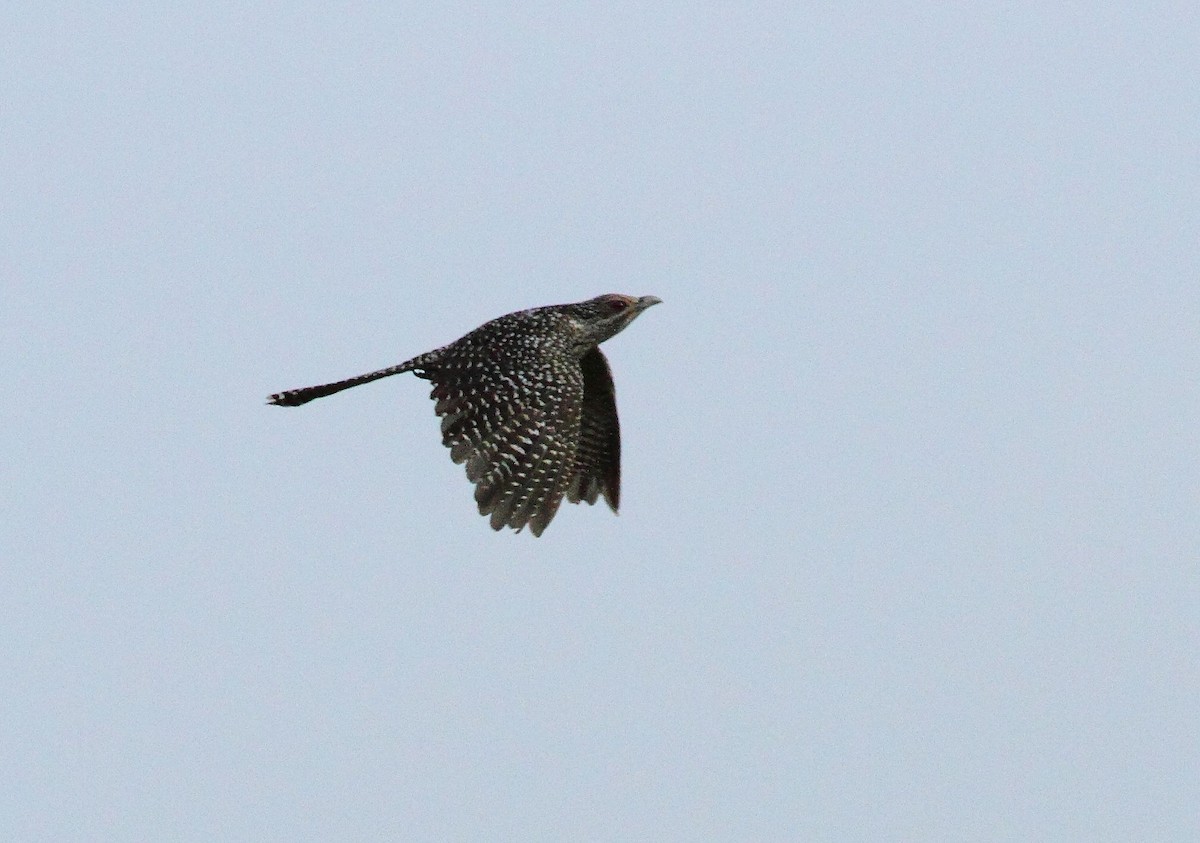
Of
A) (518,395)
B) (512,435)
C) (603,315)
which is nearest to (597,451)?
(603,315)

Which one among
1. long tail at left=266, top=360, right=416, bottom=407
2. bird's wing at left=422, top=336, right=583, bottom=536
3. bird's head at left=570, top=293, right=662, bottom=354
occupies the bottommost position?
bird's wing at left=422, top=336, right=583, bottom=536

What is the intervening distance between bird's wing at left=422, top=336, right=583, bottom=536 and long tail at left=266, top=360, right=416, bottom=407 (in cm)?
56

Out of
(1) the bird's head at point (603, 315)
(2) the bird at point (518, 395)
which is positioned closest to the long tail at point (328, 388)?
(2) the bird at point (518, 395)

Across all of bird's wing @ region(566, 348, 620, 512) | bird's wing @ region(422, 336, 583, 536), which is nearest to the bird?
bird's wing @ region(422, 336, 583, 536)

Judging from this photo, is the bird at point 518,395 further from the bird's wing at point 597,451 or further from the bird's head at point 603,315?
the bird's wing at point 597,451

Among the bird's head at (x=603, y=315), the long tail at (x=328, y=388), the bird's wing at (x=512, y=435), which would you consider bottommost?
the bird's wing at (x=512, y=435)

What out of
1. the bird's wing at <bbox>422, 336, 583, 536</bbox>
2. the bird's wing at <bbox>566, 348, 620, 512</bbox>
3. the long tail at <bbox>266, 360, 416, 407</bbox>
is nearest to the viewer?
the bird's wing at <bbox>422, 336, 583, 536</bbox>

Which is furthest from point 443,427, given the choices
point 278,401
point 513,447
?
point 278,401

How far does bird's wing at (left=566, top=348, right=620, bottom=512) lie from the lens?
18.1 metres

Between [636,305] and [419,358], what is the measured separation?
194 cm

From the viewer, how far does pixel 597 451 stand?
60.0 ft

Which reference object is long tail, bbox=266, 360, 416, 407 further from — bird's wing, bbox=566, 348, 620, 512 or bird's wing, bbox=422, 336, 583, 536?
bird's wing, bbox=566, 348, 620, 512

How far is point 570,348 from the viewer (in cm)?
1688

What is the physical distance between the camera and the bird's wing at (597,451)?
714 inches
